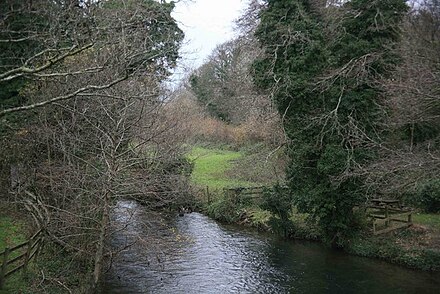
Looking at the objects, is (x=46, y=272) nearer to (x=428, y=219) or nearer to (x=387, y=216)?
(x=387, y=216)

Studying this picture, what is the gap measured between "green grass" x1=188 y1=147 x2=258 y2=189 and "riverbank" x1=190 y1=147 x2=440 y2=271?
67 centimetres

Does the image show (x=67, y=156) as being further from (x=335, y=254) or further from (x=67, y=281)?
(x=335, y=254)

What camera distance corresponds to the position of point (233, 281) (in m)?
16.0

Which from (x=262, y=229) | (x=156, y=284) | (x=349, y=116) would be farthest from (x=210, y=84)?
(x=156, y=284)

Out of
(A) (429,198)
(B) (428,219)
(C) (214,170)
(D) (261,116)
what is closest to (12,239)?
(D) (261,116)

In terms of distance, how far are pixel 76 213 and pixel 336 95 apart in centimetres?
1141

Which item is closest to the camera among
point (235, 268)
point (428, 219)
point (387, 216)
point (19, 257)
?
point (19, 257)

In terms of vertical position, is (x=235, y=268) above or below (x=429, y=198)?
below

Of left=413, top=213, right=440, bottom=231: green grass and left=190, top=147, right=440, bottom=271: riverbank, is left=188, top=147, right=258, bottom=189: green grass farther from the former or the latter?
left=413, top=213, right=440, bottom=231: green grass

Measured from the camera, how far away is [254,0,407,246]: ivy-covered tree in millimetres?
18531

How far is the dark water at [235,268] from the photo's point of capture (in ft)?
49.6

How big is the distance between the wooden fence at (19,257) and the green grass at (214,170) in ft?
48.7

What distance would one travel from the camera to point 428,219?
68.7 ft

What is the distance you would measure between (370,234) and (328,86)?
661 cm
